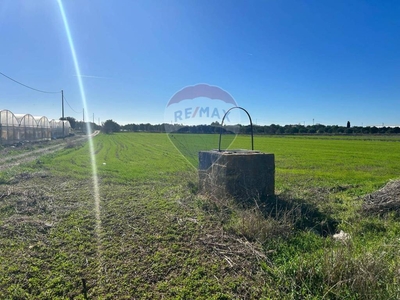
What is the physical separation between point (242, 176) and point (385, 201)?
9.88ft

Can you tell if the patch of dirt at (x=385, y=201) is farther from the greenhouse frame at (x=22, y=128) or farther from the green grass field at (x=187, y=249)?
the greenhouse frame at (x=22, y=128)

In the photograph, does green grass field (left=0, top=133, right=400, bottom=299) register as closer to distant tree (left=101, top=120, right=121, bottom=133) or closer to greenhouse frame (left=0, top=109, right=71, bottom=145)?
greenhouse frame (left=0, top=109, right=71, bottom=145)

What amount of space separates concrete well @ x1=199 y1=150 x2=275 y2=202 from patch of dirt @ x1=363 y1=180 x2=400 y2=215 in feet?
6.76

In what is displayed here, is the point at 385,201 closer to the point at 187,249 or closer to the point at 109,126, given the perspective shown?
the point at 187,249

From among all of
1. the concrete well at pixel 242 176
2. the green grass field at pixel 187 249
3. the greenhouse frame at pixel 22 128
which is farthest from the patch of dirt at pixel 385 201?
the greenhouse frame at pixel 22 128

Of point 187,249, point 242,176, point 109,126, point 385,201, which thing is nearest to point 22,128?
point 242,176

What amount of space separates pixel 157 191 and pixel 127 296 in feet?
14.4

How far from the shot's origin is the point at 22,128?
24234mm

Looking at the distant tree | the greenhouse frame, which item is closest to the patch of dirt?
the greenhouse frame

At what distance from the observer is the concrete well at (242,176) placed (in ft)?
19.0

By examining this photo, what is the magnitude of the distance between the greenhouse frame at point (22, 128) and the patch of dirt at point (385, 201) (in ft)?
82.3

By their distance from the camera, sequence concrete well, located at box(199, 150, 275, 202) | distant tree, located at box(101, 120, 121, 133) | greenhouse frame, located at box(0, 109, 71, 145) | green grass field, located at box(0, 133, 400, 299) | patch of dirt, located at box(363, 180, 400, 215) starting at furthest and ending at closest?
distant tree, located at box(101, 120, 121, 133), greenhouse frame, located at box(0, 109, 71, 145), concrete well, located at box(199, 150, 275, 202), patch of dirt, located at box(363, 180, 400, 215), green grass field, located at box(0, 133, 400, 299)

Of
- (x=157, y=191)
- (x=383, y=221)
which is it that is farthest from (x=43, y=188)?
(x=383, y=221)

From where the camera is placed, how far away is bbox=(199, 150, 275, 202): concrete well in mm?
5801
